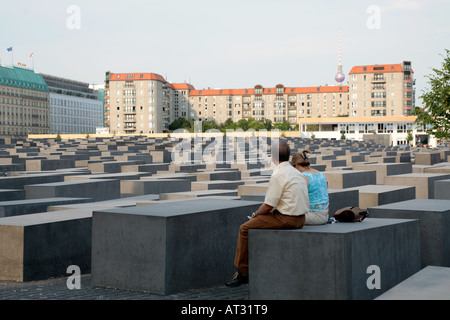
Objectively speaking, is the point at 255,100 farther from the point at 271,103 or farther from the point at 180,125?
the point at 180,125

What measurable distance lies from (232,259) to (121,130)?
151328mm

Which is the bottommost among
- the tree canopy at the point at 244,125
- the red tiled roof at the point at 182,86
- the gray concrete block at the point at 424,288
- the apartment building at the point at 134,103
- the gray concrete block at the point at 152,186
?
the gray concrete block at the point at 424,288

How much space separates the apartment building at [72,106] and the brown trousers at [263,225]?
158915 millimetres

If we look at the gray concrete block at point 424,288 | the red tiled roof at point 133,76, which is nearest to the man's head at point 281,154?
the gray concrete block at point 424,288

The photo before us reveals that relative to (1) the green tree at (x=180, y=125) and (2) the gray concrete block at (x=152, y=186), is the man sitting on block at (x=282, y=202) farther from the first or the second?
(1) the green tree at (x=180, y=125)

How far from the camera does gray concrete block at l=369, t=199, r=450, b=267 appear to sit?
28.5 feet

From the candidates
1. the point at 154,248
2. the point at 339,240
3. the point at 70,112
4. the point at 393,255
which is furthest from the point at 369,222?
the point at 70,112

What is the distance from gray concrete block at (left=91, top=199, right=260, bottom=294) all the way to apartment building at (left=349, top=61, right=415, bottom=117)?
438 feet

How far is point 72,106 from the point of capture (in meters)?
171

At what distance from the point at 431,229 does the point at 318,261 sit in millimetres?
3167

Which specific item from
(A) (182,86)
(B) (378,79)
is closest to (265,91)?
(A) (182,86)

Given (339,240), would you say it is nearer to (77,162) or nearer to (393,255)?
(393,255)

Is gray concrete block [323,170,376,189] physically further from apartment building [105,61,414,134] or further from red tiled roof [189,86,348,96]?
red tiled roof [189,86,348,96]

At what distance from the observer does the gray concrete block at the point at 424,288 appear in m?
5.31
